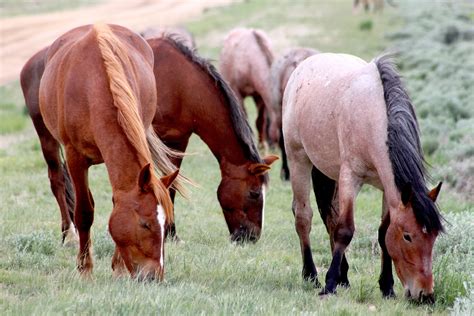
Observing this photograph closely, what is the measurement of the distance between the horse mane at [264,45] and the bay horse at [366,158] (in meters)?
6.74

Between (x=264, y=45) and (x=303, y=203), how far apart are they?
7481mm

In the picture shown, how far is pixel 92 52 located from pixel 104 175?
5353mm

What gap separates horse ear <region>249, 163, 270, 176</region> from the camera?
8.54 metres

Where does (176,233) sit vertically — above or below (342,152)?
below

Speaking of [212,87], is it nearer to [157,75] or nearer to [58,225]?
[157,75]

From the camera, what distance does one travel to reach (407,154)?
5.85 m

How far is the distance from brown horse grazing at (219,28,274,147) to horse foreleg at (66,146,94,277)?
282 inches

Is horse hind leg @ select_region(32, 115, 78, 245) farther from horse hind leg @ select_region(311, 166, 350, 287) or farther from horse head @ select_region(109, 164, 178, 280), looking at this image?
horse head @ select_region(109, 164, 178, 280)

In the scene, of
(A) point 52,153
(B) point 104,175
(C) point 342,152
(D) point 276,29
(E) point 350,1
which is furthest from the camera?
(E) point 350,1

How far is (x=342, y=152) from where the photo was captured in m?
6.29

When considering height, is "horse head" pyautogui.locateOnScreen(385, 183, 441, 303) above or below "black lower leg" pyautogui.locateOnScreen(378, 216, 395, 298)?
above

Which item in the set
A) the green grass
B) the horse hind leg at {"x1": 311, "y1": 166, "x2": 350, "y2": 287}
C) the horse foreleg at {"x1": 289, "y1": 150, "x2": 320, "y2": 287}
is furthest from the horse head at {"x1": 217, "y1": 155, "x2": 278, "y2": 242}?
the green grass

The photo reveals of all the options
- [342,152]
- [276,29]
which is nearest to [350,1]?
[276,29]

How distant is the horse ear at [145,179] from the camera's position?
573cm
